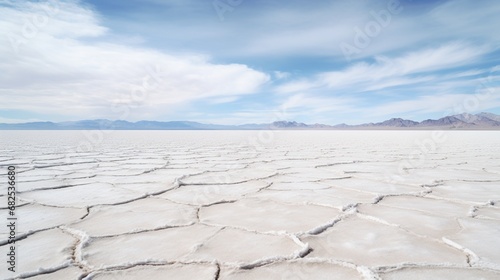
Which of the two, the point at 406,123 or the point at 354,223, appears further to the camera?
the point at 406,123

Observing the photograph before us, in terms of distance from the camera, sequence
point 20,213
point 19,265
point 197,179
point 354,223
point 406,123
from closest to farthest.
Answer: point 19,265 → point 354,223 → point 20,213 → point 197,179 → point 406,123

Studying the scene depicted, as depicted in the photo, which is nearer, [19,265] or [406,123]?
[19,265]

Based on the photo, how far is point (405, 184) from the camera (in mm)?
2227

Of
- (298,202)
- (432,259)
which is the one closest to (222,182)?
(298,202)

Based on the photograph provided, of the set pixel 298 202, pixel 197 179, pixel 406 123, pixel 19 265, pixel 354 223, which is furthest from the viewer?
pixel 406 123

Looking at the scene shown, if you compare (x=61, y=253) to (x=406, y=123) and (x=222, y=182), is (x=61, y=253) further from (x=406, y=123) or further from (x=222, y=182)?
(x=406, y=123)

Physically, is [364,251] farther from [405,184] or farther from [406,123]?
[406,123]

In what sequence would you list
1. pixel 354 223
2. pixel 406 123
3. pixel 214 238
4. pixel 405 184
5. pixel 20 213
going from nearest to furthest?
pixel 214 238 → pixel 354 223 → pixel 20 213 → pixel 405 184 → pixel 406 123

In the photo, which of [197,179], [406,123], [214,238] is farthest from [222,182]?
[406,123]

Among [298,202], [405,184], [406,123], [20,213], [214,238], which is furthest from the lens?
[406,123]

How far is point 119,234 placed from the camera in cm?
120

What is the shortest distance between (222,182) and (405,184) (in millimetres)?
1363

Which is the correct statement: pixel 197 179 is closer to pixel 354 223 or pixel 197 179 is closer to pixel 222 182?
pixel 222 182

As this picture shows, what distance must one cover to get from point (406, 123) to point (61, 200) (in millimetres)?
89930
